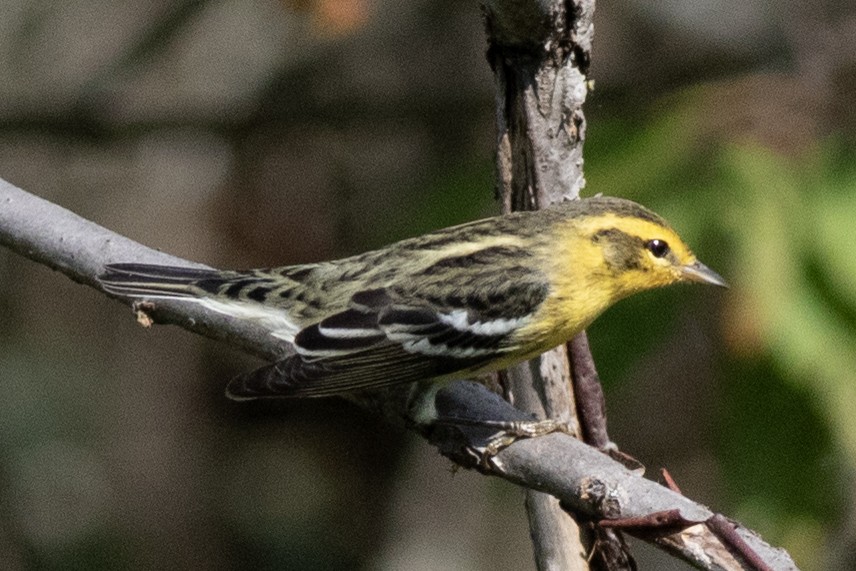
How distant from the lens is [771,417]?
134 inches

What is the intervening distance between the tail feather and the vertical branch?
0.79 m

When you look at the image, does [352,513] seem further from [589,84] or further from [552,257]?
[589,84]

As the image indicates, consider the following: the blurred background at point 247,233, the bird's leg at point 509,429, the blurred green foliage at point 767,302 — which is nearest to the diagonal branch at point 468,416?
the bird's leg at point 509,429

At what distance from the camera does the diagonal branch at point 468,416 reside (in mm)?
2463

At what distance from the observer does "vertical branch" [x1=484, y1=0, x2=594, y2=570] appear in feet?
9.86

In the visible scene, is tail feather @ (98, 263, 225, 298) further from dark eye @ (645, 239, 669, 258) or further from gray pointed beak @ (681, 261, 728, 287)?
gray pointed beak @ (681, 261, 728, 287)

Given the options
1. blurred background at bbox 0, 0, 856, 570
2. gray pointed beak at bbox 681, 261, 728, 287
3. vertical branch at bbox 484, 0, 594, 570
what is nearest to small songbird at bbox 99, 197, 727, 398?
gray pointed beak at bbox 681, 261, 728, 287

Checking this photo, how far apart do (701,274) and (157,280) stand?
4.63 feet

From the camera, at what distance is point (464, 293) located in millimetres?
3496

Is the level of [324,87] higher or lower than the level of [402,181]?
higher

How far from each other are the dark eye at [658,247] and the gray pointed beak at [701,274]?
71 millimetres

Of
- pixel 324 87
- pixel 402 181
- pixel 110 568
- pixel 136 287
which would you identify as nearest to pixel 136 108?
pixel 324 87

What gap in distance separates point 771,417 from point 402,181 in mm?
3204

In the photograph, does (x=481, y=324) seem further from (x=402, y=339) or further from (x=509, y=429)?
(x=509, y=429)
